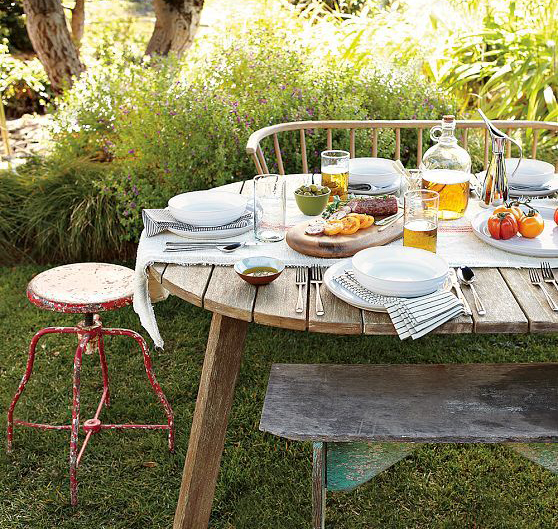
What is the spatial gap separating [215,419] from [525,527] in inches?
38.8

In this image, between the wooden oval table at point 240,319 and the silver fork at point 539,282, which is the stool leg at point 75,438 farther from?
the silver fork at point 539,282

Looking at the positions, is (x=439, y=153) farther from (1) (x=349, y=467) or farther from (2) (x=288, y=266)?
(1) (x=349, y=467)

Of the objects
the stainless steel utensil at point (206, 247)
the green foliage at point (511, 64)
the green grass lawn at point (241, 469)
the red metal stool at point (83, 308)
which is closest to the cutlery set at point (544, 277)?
the stainless steel utensil at point (206, 247)

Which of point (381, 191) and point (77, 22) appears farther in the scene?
point (77, 22)

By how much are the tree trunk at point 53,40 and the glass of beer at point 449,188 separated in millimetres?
3528

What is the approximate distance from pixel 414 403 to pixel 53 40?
13.3 ft

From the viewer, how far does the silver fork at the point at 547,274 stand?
1.71 metres

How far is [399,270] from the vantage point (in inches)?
67.8

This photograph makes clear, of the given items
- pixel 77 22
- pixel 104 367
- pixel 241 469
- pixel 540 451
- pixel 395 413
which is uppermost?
pixel 77 22

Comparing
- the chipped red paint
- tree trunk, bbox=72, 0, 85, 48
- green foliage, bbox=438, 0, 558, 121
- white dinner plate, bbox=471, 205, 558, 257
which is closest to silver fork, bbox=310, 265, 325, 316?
white dinner plate, bbox=471, 205, 558, 257

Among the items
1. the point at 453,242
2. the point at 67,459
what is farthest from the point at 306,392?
the point at 67,459

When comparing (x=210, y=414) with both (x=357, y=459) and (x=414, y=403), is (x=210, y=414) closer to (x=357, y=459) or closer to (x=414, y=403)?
(x=357, y=459)

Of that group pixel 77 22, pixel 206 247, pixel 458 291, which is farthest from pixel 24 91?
pixel 458 291

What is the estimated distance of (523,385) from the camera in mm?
1914
